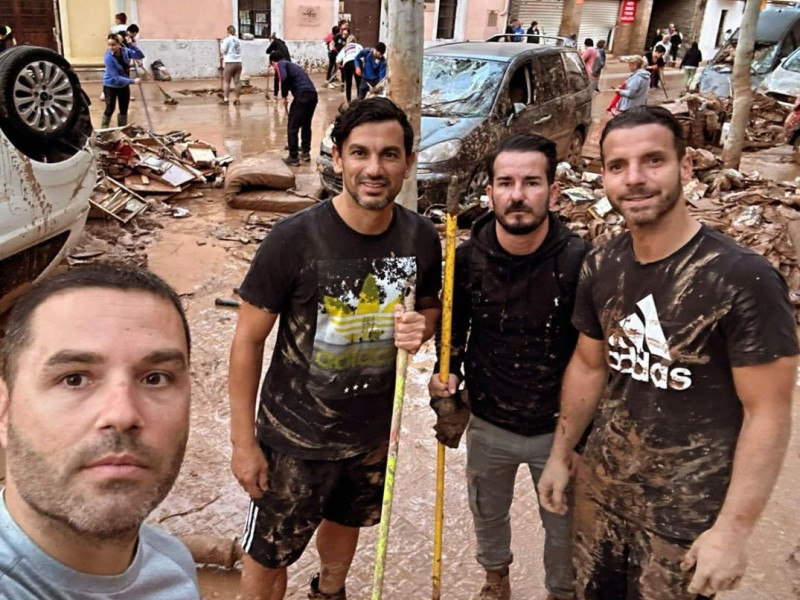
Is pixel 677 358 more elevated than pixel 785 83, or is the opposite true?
pixel 785 83

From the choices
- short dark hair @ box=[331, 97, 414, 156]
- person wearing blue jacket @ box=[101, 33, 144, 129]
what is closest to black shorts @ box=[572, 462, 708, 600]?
short dark hair @ box=[331, 97, 414, 156]

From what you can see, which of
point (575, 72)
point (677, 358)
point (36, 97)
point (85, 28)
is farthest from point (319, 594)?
point (85, 28)

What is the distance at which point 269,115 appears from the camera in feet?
49.6

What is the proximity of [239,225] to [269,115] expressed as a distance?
25.5 ft

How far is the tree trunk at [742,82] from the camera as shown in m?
9.76

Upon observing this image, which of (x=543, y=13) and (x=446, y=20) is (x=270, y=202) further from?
(x=543, y=13)

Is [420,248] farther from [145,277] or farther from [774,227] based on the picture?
[774,227]

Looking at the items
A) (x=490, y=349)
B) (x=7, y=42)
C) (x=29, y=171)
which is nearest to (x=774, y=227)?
(x=490, y=349)

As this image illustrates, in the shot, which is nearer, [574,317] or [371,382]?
[574,317]

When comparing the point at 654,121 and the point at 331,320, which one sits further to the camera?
the point at 331,320

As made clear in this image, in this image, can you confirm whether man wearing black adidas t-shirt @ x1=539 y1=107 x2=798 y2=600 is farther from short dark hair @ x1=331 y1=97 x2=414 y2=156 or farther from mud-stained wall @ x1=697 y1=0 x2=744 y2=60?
mud-stained wall @ x1=697 y1=0 x2=744 y2=60

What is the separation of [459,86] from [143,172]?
14.0ft

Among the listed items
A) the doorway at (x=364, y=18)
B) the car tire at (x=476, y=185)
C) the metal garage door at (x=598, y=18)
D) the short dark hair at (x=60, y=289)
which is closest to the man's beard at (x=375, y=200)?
the short dark hair at (x=60, y=289)

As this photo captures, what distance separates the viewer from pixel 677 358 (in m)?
2.04
